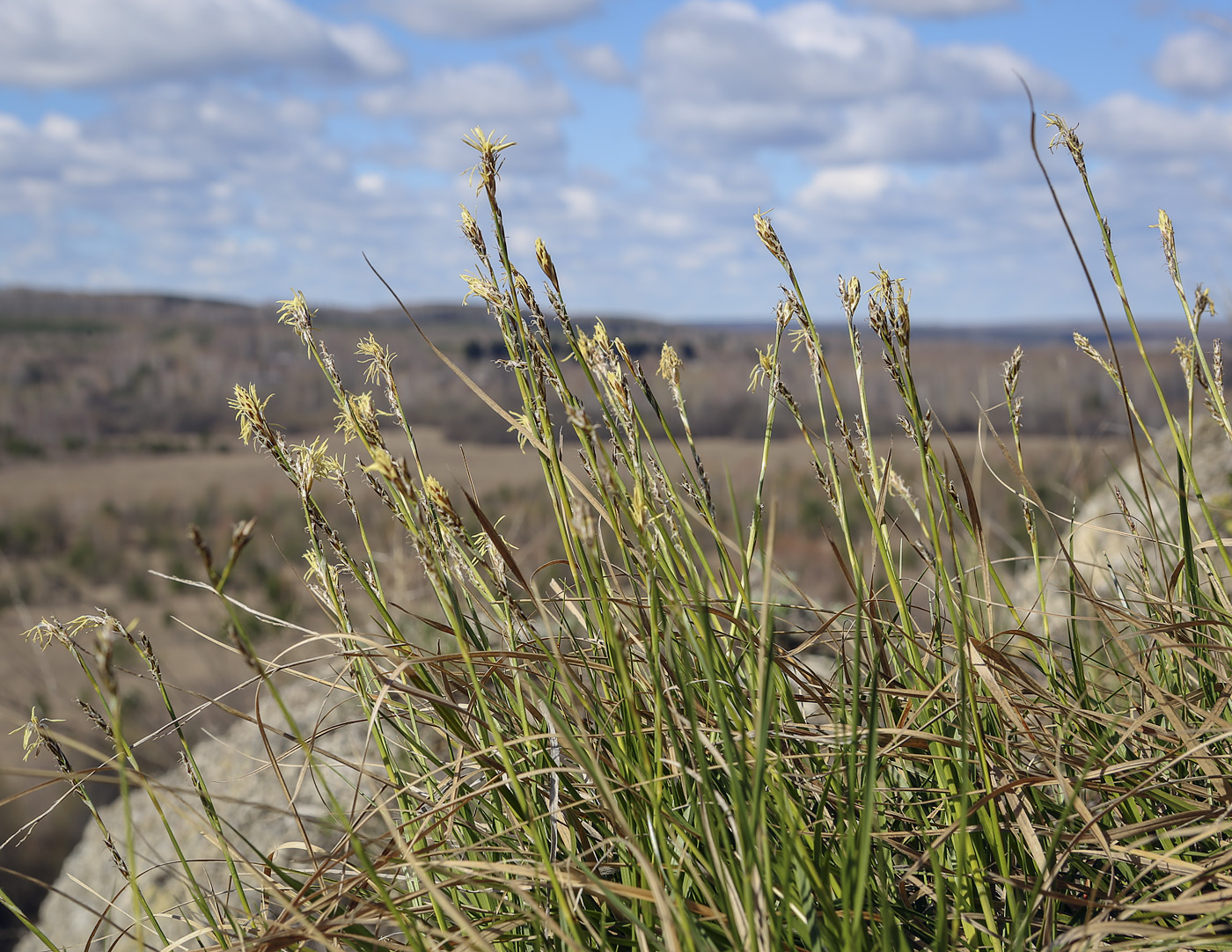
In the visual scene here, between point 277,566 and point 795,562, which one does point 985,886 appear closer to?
point 795,562

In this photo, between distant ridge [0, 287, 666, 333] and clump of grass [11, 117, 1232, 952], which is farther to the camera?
distant ridge [0, 287, 666, 333]

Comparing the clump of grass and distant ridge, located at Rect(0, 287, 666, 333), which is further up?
distant ridge, located at Rect(0, 287, 666, 333)

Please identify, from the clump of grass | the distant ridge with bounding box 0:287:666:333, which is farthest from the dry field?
the clump of grass

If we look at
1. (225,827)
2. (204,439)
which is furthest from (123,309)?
(225,827)

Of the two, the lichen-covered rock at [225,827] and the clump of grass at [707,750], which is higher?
the clump of grass at [707,750]

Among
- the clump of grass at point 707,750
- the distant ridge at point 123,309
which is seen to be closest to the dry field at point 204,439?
the distant ridge at point 123,309

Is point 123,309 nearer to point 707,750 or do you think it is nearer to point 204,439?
point 204,439

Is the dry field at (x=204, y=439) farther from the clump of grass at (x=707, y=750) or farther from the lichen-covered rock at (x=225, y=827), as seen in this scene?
the clump of grass at (x=707, y=750)

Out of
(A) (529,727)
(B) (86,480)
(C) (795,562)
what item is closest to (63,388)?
(B) (86,480)

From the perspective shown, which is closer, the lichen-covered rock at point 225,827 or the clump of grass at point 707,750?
the clump of grass at point 707,750

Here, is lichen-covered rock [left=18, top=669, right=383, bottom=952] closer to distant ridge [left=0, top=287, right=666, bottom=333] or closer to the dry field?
the dry field

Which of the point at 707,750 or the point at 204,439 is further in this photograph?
the point at 204,439

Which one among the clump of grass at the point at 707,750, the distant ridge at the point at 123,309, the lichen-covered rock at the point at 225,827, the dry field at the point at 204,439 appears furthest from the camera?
the distant ridge at the point at 123,309

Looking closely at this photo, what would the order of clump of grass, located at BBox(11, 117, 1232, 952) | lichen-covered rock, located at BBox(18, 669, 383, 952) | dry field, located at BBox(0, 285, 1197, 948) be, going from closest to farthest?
clump of grass, located at BBox(11, 117, 1232, 952) < lichen-covered rock, located at BBox(18, 669, 383, 952) < dry field, located at BBox(0, 285, 1197, 948)
